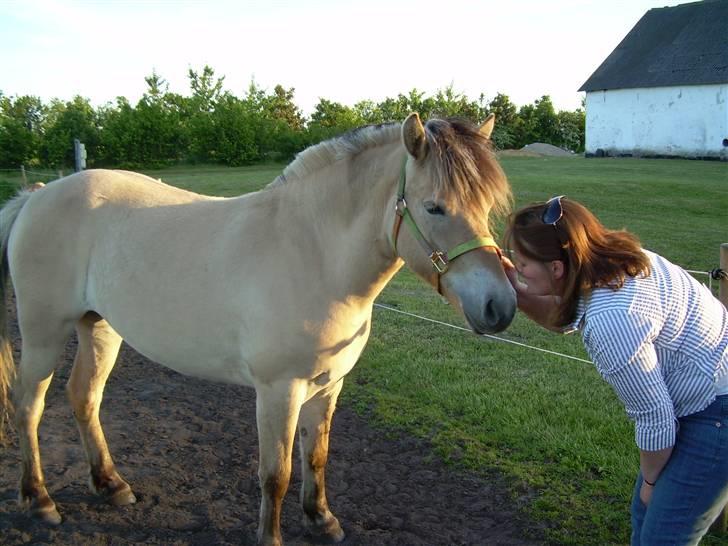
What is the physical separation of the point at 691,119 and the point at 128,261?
3730 cm

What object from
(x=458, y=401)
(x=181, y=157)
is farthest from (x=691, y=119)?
(x=458, y=401)

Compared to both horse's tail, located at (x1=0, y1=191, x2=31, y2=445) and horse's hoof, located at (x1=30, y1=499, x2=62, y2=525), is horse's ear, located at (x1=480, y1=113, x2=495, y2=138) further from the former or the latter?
horse's hoof, located at (x1=30, y1=499, x2=62, y2=525)

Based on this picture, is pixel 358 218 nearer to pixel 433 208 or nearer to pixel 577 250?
pixel 433 208

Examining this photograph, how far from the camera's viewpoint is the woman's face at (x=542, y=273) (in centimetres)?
215

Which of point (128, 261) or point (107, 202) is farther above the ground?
point (107, 202)

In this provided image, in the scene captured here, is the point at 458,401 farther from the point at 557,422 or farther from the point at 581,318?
the point at 581,318

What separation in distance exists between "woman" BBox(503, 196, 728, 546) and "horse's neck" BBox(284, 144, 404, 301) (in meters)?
0.72

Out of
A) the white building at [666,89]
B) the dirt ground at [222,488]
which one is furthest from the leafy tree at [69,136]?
the dirt ground at [222,488]

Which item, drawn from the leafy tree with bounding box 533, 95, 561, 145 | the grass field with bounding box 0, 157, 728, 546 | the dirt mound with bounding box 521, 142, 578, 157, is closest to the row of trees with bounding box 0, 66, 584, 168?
A: the dirt mound with bounding box 521, 142, 578, 157

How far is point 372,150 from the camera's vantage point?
9.49 ft

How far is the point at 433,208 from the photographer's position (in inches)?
97.9

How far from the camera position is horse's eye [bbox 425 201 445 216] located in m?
2.48

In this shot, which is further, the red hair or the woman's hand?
the woman's hand

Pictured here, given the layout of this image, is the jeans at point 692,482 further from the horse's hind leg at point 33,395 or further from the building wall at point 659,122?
the building wall at point 659,122
